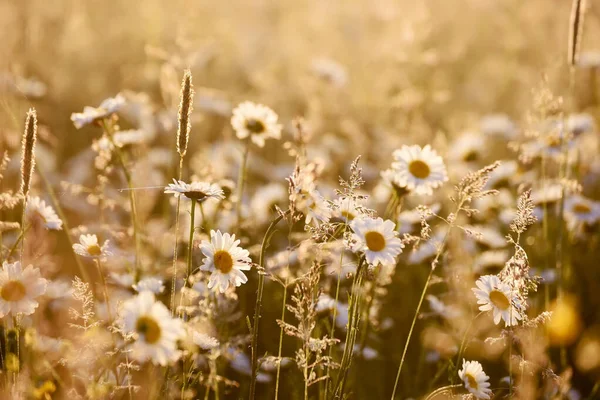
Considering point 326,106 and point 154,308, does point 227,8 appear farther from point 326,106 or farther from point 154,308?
point 154,308

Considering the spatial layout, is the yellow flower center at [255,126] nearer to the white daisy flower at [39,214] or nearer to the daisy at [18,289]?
the white daisy flower at [39,214]

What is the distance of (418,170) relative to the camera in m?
1.86

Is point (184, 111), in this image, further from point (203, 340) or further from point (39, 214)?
point (39, 214)

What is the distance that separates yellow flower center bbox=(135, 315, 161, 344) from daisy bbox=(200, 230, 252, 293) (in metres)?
0.31

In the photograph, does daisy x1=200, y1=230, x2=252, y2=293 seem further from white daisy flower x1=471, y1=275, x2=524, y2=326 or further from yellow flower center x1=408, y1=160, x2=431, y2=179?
yellow flower center x1=408, y1=160, x2=431, y2=179

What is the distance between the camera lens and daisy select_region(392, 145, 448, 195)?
1.79 metres

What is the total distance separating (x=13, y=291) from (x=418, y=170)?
1.12 m

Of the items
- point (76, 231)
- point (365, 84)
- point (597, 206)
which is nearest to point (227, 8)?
point (365, 84)

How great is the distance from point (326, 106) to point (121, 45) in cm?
201

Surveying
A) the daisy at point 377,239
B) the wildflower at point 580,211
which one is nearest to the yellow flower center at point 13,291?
the daisy at point 377,239

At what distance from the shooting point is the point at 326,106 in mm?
5094

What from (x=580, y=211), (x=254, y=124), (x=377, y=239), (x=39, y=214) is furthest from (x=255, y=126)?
(x=580, y=211)

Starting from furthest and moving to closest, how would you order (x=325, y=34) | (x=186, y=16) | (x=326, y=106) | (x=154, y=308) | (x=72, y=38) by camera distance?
(x=325, y=34) < (x=326, y=106) < (x=72, y=38) < (x=186, y=16) < (x=154, y=308)

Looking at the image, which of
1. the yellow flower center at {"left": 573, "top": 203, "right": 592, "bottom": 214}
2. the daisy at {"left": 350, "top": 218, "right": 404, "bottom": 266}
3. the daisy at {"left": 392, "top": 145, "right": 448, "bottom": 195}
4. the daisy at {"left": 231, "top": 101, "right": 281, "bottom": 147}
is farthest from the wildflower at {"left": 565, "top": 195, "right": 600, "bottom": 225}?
the daisy at {"left": 350, "top": 218, "right": 404, "bottom": 266}
